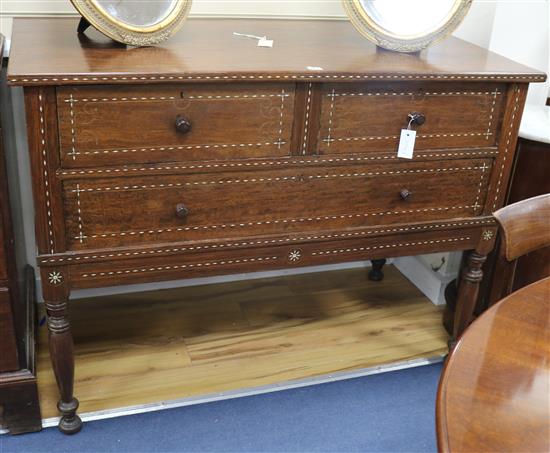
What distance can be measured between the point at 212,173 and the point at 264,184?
0.15 metres

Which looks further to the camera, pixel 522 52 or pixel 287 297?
pixel 287 297

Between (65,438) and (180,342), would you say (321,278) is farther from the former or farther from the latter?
(65,438)

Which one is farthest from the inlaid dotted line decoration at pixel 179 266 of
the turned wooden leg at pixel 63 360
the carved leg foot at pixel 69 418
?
the carved leg foot at pixel 69 418

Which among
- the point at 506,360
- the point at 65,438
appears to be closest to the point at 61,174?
the point at 65,438

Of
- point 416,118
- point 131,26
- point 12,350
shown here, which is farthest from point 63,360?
point 416,118

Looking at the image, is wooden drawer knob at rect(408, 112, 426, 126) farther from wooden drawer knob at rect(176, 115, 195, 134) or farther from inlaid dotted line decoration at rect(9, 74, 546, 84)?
wooden drawer knob at rect(176, 115, 195, 134)

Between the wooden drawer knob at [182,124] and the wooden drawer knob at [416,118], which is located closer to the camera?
the wooden drawer knob at [182,124]

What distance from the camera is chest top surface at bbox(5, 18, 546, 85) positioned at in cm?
165

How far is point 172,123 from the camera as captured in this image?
1741 millimetres

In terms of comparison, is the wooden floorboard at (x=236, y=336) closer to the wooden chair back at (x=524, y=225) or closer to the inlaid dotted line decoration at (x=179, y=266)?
the inlaid dotted line decoration at (x=179, y=266)

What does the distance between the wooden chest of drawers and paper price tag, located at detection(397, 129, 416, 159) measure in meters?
0.02

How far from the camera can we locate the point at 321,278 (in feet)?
9.64

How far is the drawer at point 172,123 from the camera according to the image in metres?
1.67

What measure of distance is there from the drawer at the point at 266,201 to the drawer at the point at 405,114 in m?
0.07
